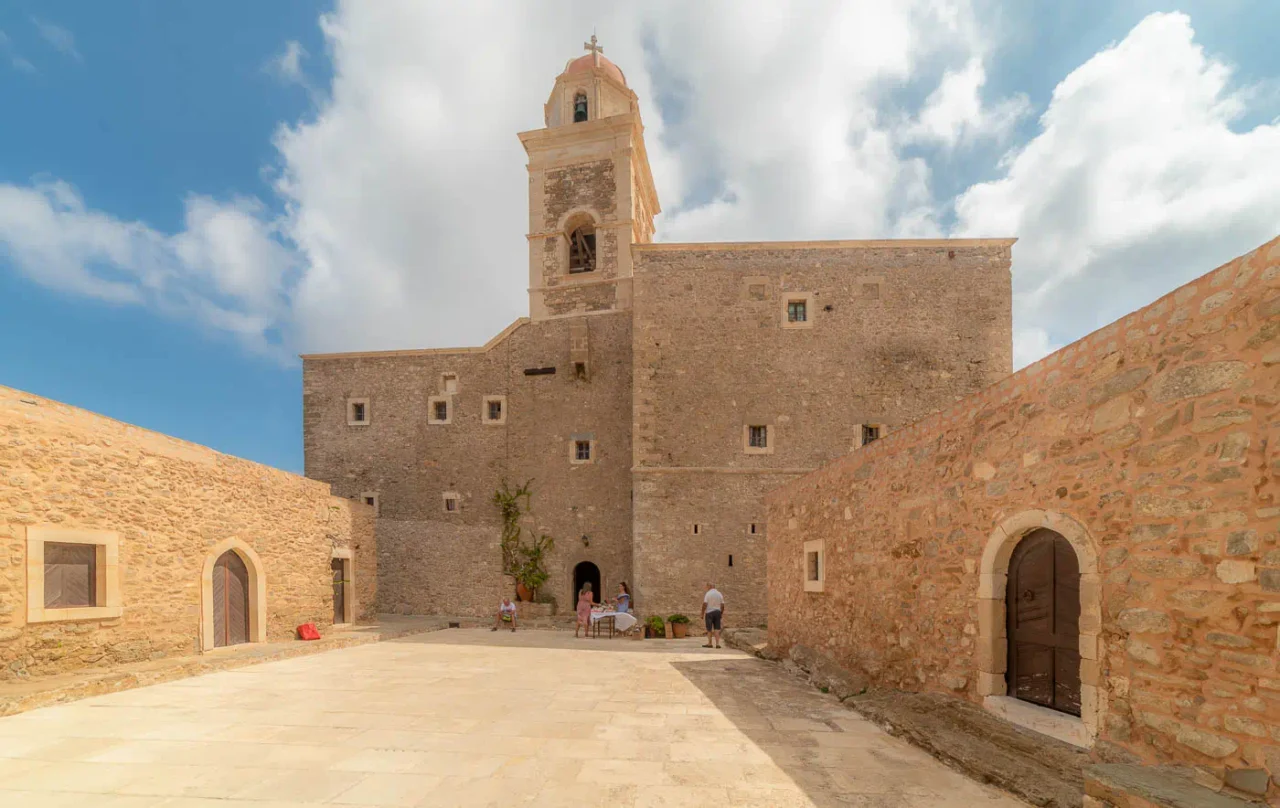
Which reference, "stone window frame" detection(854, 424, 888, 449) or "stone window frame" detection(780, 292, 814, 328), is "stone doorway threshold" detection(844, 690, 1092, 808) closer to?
"stone window frame" detection(854, 424, 888, 449)

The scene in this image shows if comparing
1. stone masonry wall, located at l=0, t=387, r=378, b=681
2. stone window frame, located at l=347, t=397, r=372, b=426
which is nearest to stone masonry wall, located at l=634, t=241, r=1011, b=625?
stone masonry wall, located at l=0, t=387, r=378, b=681

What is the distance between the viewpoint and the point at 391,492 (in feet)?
65.2

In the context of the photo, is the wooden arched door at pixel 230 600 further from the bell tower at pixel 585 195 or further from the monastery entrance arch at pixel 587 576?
the bell tower at pixel 585 195

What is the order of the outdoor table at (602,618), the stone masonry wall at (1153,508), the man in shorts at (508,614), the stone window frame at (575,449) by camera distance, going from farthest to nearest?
the stone window frame at (575,449) < the man in shorts at (508,614) < the outdoor table at (602,618) < the stone masonry wall at (1153,508)

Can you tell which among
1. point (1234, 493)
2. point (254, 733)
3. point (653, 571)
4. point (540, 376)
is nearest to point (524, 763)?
point (254, 733)

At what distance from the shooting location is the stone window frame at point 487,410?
19688mm

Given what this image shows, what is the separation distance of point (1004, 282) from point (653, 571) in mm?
12685

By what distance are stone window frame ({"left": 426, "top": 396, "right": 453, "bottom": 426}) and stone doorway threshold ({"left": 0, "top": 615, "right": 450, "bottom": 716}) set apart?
878 cm

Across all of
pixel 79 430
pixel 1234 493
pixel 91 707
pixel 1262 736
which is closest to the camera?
pixel 1262 736

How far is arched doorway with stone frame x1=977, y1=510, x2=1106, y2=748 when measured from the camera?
393 cm

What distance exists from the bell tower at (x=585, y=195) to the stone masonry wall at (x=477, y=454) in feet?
4.31

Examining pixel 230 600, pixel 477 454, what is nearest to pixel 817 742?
pixel 230 600

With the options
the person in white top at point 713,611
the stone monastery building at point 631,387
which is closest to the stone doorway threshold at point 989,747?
the person in white top at point 713,611

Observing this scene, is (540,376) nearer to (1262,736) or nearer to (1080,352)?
(1080,352)
